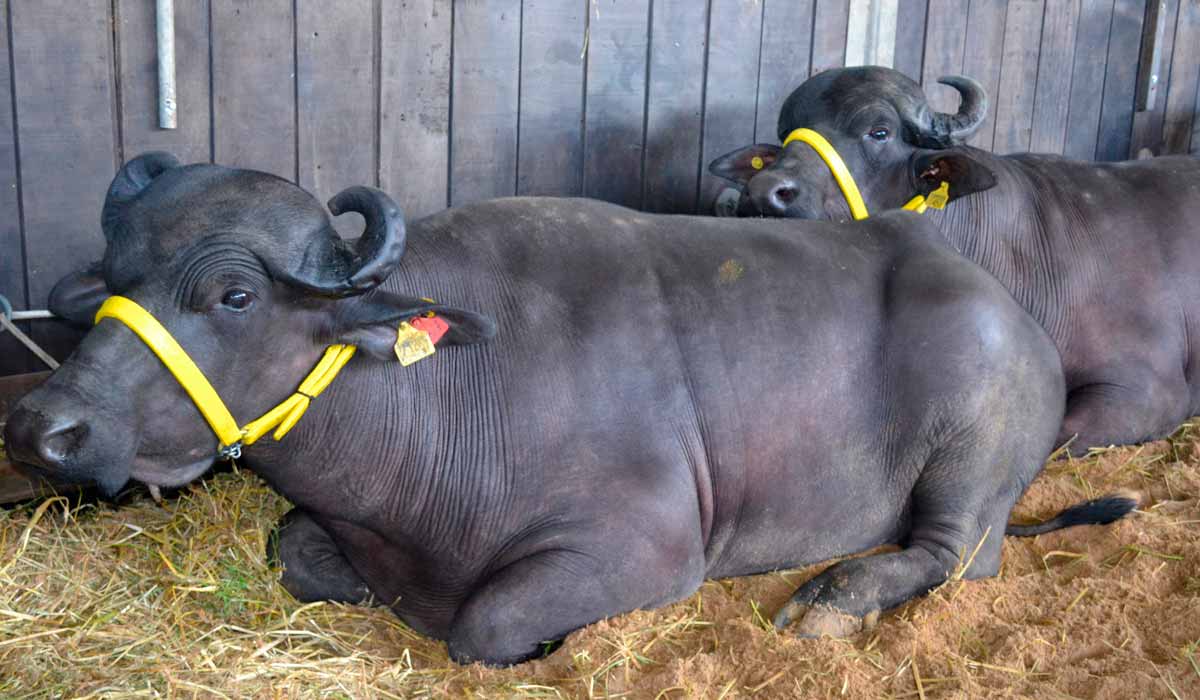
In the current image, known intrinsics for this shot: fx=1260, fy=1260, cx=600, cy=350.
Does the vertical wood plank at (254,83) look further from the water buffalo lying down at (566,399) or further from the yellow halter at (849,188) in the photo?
the yellow halter at (849,188)

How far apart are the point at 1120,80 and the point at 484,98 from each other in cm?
517

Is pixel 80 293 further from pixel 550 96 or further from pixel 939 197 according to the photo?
pixel 939 197

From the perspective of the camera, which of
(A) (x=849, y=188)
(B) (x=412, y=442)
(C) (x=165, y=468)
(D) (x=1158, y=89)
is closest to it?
(C) (x=165, y=468)

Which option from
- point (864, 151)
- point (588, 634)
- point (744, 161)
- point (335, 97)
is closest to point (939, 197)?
point (864, 151)

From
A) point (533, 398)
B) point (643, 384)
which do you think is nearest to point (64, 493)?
point (533, 398)

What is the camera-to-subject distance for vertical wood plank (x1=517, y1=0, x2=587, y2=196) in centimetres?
609

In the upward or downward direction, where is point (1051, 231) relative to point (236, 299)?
downward

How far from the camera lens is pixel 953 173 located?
5.79m

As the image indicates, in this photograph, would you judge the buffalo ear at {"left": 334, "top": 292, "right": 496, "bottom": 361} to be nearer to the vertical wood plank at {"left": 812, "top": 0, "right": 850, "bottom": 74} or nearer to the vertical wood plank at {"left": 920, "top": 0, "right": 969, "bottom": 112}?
the vertical wood plank at {"left": 812, "top": 0, "right": 850, "bottom": 74}

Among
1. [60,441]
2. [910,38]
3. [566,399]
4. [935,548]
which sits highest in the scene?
[910,38]

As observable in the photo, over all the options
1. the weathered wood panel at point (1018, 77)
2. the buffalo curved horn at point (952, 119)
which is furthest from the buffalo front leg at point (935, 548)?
the weathered wood panel at point (1018, 77)

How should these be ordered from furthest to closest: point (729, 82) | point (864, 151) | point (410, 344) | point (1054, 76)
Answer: point (1054, 76) → point (729, 82) → point (864, 151) → point (410, 344)

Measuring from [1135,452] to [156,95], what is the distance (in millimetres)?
4475

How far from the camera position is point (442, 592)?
4051 mm
